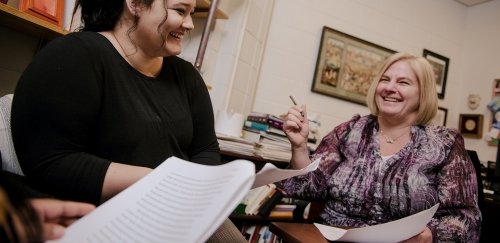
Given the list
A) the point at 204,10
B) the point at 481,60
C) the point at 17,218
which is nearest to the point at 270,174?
the point at 17,218

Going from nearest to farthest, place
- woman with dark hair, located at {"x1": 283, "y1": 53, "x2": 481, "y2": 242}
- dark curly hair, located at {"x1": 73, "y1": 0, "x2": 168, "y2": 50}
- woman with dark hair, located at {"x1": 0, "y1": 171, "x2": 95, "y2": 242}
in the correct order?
woman with dark hair, located at {"x1": 0, "y1": 171, "x2": 95, "y2": 242} → dark curly hair, located at {"x1": 73, "y1": 0, "x2": 168, "y2": 50} → woman with dark hair, located at {"x1": 283, "y1": 53, "x2": 481, "y2": 242}

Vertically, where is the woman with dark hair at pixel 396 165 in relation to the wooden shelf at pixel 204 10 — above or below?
below

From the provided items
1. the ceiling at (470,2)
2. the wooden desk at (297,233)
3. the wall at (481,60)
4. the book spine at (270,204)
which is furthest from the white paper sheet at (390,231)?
the ceiling at (470,2)

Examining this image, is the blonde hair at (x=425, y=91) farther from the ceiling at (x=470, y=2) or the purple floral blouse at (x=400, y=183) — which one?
the ceiling at (x=470, y=2)

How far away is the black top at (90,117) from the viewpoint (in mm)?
634

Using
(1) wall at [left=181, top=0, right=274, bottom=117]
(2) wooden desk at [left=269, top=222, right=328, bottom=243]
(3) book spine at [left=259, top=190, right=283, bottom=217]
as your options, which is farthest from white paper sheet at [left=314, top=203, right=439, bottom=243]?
(1) wall at [left=181, top=0, right=274, bottom=117]

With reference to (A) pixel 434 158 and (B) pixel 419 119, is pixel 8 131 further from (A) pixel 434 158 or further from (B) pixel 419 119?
(B) pixel 419 119

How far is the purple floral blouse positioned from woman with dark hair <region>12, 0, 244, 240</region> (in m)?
0.53

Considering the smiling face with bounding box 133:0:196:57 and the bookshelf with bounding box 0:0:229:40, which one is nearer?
the smiling face with bounding box 133:0:196:57

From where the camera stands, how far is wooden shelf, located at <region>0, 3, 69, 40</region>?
100 centimetres

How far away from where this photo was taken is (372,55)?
2.69 meters

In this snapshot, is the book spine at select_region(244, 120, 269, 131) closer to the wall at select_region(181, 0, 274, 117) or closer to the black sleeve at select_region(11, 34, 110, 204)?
the wall at select_region(181, 0, 274, 117)

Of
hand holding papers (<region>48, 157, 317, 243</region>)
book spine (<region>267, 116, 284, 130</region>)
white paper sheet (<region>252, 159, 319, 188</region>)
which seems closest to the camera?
hand holding papers (<region>48, 157, 317, 243</region>)

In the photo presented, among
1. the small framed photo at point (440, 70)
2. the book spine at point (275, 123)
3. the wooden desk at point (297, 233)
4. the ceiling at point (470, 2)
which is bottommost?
the wooden desk at point (297, 233)
